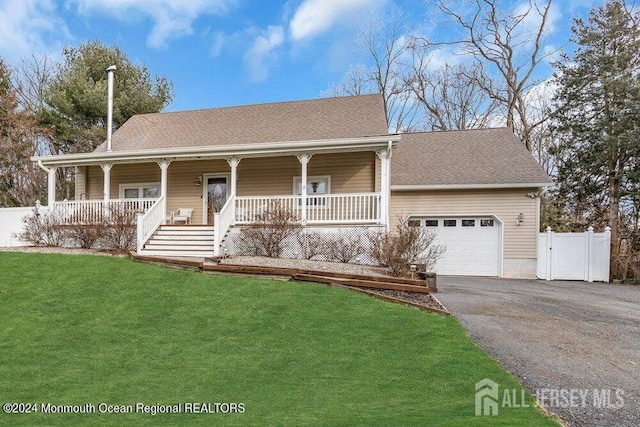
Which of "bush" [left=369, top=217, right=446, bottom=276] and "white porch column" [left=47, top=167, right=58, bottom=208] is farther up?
"white porch column" [left=47, top=167, right=58, bottom=208]

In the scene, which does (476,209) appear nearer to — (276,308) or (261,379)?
(276,308)

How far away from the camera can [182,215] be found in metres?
14.7

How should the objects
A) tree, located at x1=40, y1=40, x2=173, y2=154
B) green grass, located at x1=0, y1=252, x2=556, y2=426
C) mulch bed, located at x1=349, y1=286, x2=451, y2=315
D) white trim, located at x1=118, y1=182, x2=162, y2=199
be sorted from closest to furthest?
green grass, located at x1=0, y1=252, x2=556, y2=426 → mulch bed, located at x1=349, y1=286, x2=451, y2=315 → white trim, located at x1=118, y1=182, x2=162, y2=199 → tree, located at x1=40, y1=40, x2=173, y2=154

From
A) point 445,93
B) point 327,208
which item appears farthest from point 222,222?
point 445,93

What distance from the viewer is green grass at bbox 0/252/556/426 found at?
11.3ft

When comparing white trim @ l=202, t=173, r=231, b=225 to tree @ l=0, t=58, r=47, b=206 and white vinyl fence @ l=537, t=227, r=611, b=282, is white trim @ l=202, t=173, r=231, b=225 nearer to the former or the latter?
white vinyl fence @ l=537, t=227, r=611, b=282

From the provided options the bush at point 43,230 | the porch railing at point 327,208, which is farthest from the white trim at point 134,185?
the porch railing at point 327,208

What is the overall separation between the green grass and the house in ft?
15.2

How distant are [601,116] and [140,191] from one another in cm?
2022

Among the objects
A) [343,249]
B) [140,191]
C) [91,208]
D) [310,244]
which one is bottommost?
[343,249]

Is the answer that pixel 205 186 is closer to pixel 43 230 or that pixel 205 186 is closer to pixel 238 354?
pixel 43 230

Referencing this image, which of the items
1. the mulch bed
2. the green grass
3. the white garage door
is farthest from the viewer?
the white garage door

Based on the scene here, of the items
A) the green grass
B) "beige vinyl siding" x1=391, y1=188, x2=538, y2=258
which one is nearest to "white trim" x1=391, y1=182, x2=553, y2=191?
"beige vinyl siding" x1=391, y1=188, x2=538, y2=258

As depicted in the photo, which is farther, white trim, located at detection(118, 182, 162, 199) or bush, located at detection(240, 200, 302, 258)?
white trim, located at detection(118, 182, 162, 199)
